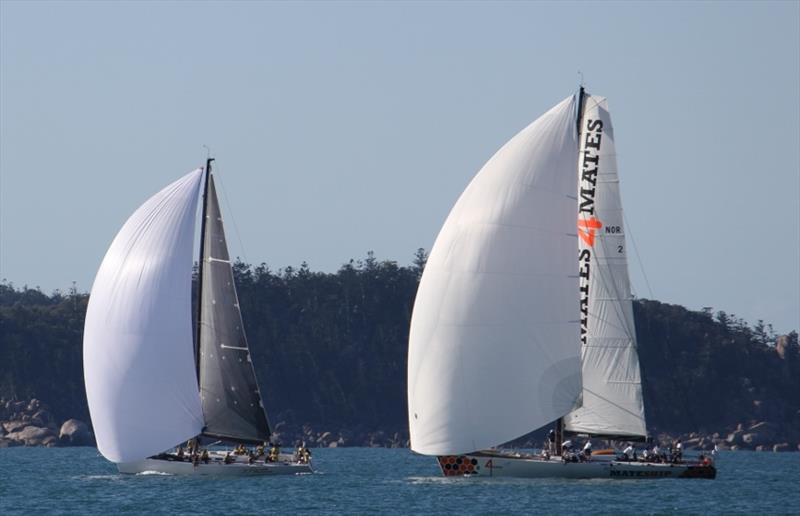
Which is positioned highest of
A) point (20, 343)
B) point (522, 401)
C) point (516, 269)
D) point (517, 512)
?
point (20, 343)

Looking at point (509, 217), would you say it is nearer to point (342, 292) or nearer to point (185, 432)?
point (185, 432)

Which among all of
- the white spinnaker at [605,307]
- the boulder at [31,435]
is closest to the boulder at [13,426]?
the boulder at [31,435]

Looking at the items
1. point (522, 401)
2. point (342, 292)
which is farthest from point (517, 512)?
point (342, 292)

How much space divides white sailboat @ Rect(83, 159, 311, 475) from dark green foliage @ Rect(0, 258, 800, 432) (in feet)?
235

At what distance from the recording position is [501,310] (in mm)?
57188

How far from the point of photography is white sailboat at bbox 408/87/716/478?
188ft

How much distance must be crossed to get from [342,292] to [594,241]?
3590 inches

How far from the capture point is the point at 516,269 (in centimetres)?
5725

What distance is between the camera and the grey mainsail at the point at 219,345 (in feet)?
207

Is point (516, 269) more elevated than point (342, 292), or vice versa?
point (342, 292)

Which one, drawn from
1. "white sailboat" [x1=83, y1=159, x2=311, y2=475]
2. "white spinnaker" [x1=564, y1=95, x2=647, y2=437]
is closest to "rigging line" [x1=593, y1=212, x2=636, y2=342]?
"white spinnaker" [x1=564, y1=95, x2=647, y2=437]

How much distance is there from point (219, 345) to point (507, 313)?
11627 millimetres

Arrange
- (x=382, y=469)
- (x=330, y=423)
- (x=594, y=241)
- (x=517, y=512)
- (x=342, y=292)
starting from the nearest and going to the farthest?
(x=517, y=512) → (x=594, y=241) → (x=382, y=469) → (x=330, y=423) → (x=342, y=292)

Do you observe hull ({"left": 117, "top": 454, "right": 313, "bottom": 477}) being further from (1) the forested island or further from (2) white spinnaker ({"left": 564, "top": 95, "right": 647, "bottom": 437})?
(1) the forested island
